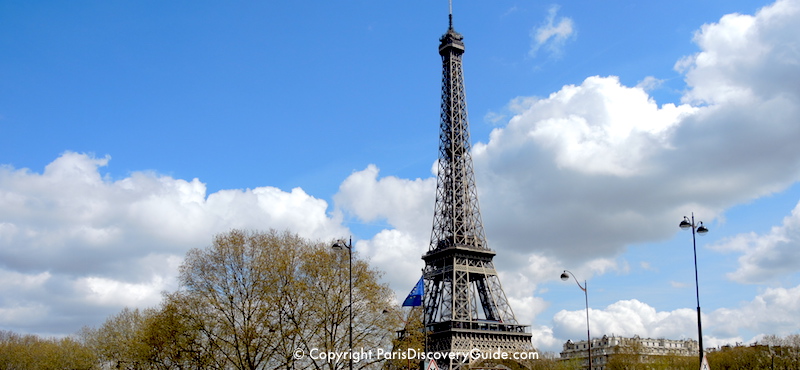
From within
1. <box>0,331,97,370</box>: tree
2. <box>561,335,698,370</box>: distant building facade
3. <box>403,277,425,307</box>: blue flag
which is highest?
<box>403,277,425,307</box>: blue flag

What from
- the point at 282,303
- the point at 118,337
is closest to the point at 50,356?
the point at 118,337

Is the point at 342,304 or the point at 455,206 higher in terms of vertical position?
the point at 455,206

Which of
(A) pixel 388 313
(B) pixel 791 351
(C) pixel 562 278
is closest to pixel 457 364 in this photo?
(B) pixel 791 351

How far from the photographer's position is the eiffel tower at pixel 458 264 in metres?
99.8

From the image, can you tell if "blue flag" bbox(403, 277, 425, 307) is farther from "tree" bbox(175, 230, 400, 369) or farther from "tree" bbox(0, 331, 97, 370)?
"tree" bbox(0, 331, 97, 370)

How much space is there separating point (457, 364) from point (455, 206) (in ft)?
86.7

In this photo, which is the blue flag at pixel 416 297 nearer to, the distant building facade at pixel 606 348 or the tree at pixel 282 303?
the tree at pixel 282 303

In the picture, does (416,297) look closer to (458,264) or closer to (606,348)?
(458,264)

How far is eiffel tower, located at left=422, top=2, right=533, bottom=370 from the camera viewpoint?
327 feet

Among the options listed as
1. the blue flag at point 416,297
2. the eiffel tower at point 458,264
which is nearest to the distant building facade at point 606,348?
the eiffel tower at point 458,264

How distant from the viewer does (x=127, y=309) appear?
80.5 m

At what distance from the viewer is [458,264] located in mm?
105062

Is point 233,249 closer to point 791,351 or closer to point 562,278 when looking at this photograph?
point 562,278

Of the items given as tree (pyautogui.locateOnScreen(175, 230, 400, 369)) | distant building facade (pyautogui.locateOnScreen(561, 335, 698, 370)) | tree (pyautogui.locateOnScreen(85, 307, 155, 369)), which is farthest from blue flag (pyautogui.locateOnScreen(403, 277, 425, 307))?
distant building facade (pyautogui.locateOnScreen(561, 335, 698, 370))
